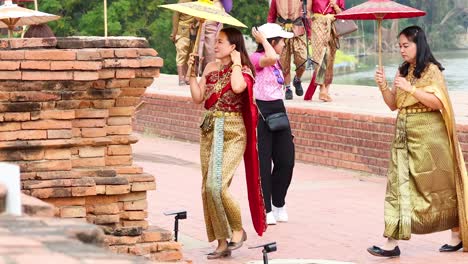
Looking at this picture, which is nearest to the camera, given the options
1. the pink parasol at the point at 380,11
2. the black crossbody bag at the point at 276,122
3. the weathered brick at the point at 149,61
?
the weathered brick at the point at 149,61

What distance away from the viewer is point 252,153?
10.1m

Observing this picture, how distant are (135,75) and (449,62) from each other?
22297 mm

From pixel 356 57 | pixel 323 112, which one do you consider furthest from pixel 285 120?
pixel 356 57

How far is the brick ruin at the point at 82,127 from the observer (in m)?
8.06

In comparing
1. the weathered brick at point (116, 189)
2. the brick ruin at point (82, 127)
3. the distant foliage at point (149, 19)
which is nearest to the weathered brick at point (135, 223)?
the brick ruin at point (82, 127)

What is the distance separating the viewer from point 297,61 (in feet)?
58.7

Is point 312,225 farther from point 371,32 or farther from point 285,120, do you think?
point 371,32

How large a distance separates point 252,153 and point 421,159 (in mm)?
1201

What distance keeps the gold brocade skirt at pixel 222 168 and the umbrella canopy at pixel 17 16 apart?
14.7ft

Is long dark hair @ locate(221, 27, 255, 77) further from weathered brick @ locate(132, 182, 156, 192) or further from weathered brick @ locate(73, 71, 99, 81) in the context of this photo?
weathered brick @ locate(73, 71, 99, 81)

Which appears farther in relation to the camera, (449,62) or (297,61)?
(449,62)

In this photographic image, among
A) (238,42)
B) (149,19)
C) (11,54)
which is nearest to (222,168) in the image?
(238,42)

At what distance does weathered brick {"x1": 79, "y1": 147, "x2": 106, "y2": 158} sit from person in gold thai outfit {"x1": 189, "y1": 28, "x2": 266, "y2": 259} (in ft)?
5.39

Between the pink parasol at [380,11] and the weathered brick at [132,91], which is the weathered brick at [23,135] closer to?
the weathered brick at [132,91]
